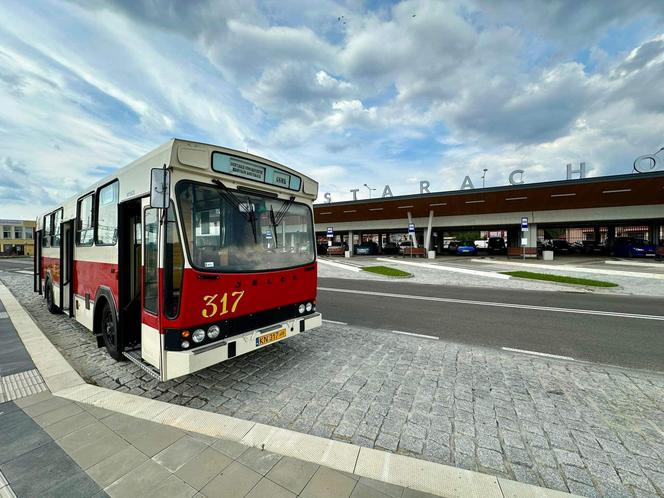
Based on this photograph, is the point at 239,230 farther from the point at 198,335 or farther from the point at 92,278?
the point at 92,278

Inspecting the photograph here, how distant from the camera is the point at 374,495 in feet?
6.75

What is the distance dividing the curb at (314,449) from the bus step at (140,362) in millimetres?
326

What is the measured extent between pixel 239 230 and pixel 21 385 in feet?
11.5

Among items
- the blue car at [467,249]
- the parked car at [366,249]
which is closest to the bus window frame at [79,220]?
the parked car at [366,249]

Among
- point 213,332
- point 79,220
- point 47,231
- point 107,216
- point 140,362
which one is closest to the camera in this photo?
point 213,332

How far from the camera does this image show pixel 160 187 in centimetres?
303

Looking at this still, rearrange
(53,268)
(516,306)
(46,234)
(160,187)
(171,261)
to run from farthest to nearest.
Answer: (516,306), (46,234), (53,268), (171,261), (160,187)

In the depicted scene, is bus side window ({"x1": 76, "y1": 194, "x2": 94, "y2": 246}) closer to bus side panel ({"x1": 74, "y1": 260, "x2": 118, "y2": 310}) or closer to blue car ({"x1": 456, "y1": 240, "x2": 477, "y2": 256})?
bus side panel ({"x1": 74, "y1": 260, "x2": 118, "y2": 310})

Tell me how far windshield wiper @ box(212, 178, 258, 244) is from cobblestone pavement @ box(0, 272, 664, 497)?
2073mm

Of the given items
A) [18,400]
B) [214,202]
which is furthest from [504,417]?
[18,400]

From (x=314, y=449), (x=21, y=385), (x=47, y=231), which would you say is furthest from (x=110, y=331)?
(x=47, y=231)

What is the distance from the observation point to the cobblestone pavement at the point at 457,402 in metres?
2.47

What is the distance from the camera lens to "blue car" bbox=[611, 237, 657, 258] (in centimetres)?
2565

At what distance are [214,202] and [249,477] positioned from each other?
2.76 meters
